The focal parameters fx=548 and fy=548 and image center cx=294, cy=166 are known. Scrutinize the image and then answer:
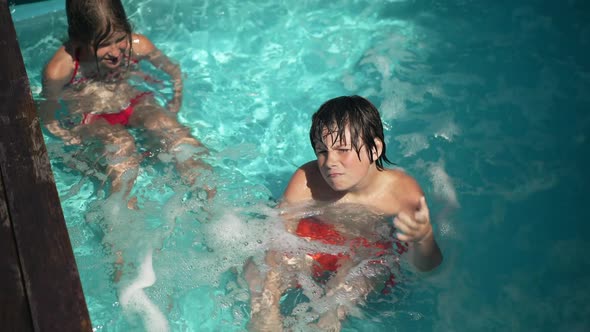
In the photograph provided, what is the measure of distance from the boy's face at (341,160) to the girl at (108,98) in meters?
1.17

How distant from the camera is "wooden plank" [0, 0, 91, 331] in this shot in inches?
72.6

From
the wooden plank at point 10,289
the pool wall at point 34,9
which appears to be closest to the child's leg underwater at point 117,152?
the wooden plank at point 10,289

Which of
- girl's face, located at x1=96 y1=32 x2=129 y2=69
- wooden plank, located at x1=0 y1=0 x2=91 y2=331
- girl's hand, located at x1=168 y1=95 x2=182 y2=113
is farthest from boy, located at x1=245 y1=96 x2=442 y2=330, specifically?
girl's face, located at x1=96 y1=32 x2=129 y2=69

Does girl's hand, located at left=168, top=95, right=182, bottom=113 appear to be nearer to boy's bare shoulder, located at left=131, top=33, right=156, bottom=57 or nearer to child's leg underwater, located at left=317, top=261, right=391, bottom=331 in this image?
boy's bare shoulder, located at left=131, top=33, right=156, bottom=57

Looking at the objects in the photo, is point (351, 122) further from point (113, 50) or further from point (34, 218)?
point (113, 50)

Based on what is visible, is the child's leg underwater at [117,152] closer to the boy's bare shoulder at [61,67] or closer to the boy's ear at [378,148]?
the boy's bare shoulder at [61,67]

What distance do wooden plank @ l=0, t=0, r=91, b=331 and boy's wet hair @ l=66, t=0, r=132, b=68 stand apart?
962 millimetres

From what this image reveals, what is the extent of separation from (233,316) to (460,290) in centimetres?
130

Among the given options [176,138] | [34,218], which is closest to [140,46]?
[176,138]

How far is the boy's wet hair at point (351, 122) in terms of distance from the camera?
2.71 m

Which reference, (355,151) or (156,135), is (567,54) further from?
(156,135)

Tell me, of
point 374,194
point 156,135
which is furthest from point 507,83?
point 156,135

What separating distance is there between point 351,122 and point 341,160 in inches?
7.8

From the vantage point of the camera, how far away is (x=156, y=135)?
3.79 meters
